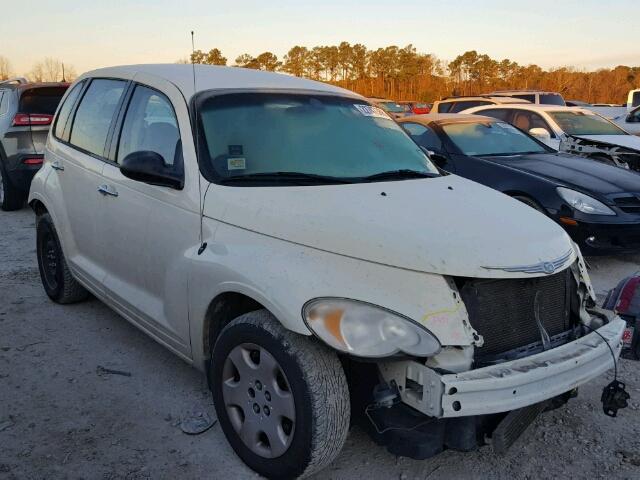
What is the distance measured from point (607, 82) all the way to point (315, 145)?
199 feet

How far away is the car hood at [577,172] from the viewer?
5965 mm

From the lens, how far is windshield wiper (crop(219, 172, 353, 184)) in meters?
2.97

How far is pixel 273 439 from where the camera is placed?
8.46 feet

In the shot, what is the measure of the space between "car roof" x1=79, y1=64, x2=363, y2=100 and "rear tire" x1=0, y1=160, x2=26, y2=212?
5147mm

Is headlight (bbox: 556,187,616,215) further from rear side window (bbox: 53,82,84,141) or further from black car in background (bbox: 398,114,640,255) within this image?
rear side window (bbox: 53,82,84,141)

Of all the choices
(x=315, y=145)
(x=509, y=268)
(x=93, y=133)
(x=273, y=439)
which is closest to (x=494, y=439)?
(x=509, y=268)

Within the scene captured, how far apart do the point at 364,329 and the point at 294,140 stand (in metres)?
1.32

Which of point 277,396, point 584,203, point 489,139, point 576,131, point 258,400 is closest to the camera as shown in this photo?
point 277,396

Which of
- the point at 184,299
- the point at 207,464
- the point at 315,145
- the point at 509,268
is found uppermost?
the point at 315,145

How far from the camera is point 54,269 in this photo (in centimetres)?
479

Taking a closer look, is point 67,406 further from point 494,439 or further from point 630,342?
point 630,342

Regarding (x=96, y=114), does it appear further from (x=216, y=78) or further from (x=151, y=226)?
(x=151, y=226)

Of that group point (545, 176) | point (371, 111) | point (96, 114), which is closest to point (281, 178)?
point (371, 111)

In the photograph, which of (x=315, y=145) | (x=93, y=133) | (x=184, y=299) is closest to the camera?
(x=184, y=299)
